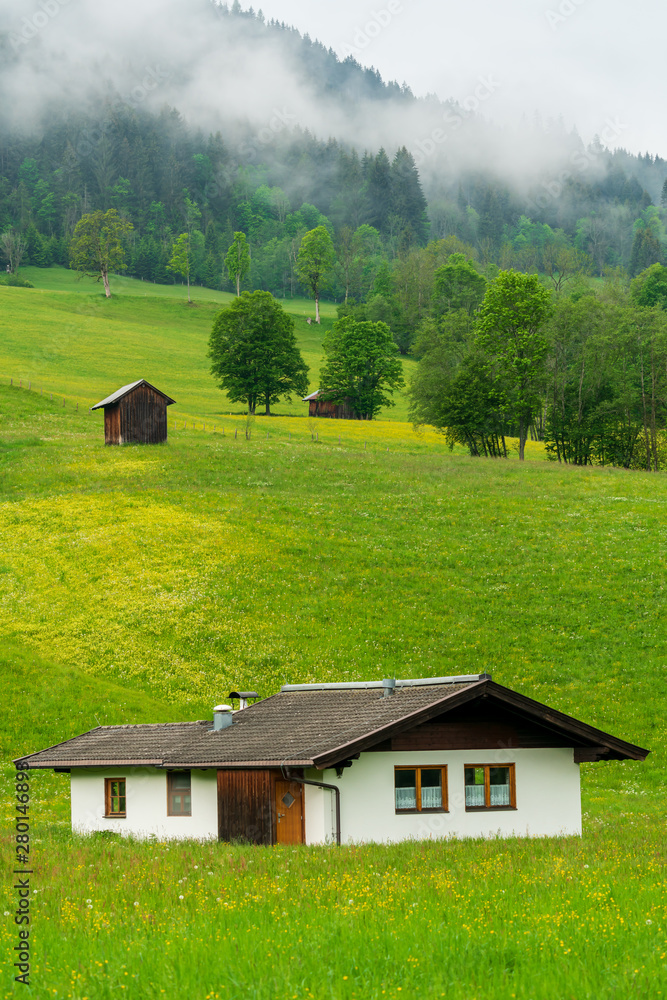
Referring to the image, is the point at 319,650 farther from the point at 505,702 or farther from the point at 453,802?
the point at 505,702

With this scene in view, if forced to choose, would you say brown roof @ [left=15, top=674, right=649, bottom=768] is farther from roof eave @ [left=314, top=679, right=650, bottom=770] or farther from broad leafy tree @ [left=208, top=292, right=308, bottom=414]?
broad leafy tree @ [left=208, top=292, right=308, bottom=414]

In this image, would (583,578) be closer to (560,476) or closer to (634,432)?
(560,476)

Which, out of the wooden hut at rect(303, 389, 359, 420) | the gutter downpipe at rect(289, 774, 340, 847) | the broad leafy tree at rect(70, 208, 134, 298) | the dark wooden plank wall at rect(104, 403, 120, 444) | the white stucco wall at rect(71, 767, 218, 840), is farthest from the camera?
the broad leafy tree at rect(70, 208, 134, 298)

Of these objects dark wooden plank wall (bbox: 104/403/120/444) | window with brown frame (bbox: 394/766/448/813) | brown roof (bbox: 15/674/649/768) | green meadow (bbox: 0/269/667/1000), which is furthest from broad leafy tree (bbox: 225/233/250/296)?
window with brown frame (bbox: 394/766/448/813)

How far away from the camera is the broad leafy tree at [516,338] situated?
80.6 meters

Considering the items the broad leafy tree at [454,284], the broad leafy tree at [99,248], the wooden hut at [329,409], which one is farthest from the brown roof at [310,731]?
the broad leafy tree at [99,248]

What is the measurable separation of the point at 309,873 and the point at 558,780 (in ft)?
31.4

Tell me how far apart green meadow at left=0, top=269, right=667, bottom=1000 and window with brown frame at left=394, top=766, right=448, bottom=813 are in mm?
2648

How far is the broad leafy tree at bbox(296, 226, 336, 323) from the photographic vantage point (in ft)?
539

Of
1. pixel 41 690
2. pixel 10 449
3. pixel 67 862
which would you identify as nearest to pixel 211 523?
pixel 41 690

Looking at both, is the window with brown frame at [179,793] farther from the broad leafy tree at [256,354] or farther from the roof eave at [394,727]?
the broad leafy tree at [256,354]

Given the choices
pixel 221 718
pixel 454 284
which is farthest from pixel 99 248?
pixel 221 718

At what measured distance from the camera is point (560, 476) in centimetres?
6719

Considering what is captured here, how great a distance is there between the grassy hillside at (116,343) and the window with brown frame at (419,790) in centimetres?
7367
